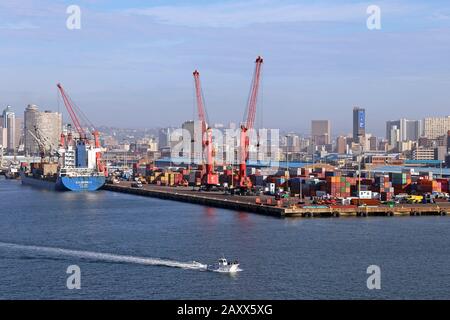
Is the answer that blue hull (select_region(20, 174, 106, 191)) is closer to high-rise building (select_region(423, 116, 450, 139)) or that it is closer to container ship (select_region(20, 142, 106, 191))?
container ship (select_region(20, 142, 106, 191))

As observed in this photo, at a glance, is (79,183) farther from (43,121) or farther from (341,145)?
(43,121)

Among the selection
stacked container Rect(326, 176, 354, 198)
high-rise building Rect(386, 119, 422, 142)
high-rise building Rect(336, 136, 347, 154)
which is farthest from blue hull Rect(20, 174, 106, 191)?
high-rise building Rect(386, 119, 422, 142)

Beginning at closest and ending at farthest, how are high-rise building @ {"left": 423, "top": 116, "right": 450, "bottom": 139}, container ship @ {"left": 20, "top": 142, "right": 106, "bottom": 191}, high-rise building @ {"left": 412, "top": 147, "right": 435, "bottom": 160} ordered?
container ship @ {"left": 20, "top": 142, "right": 106, "bottom": 191} < high-rise building @ {"left": 412, "top": 147, "right": 435, "bottom": 160} < high-rise building @ {"left": 423, "top": 116, "right": 450, "bottom": 139}

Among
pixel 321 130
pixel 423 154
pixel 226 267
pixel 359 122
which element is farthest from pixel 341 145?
pixel 226 267

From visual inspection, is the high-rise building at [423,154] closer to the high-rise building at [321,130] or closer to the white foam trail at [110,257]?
the high-rise building at [321,130]
